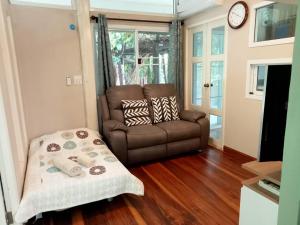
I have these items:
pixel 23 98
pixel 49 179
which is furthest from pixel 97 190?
pixel 23 98

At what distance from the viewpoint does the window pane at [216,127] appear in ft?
11.9

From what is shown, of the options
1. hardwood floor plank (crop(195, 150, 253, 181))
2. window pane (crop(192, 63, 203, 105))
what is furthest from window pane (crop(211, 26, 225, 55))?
hardwood floor plank (crop(195, 150, 253, 181))

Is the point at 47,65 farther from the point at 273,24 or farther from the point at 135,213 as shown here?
the point at 273,24

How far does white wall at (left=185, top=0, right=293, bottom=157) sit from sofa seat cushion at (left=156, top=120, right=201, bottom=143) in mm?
557

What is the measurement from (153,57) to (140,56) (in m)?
0.28

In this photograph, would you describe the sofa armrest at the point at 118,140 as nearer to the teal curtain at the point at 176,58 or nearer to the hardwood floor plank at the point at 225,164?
the hardwood floor plank at the point at 225,164

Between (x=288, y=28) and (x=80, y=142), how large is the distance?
2.86m

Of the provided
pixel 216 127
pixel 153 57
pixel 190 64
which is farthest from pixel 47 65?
pixel 216 127

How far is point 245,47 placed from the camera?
9.84 feet

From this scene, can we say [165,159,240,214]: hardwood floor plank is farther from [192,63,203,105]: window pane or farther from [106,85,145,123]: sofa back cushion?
[192,63,203,105]: window pane

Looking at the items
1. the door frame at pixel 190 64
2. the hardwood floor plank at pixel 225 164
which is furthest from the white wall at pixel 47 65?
the hardwood floor plank at pixel 225 164

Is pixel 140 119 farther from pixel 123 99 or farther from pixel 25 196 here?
pixel 25 196

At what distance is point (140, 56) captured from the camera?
399 cm

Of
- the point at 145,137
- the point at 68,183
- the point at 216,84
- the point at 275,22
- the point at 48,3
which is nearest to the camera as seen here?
the point at 68,183
